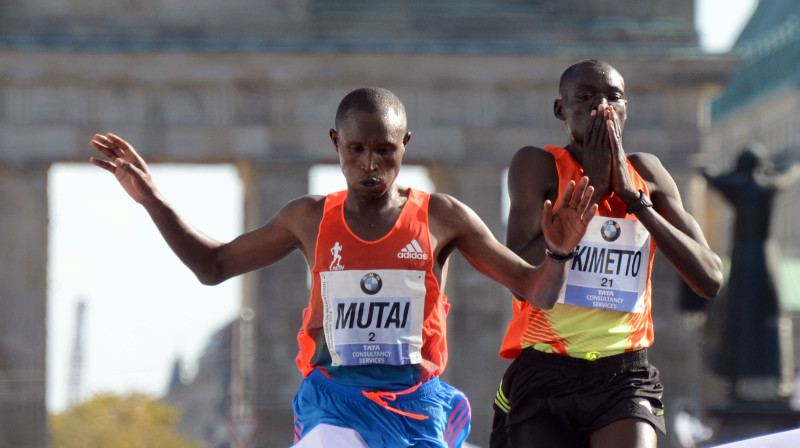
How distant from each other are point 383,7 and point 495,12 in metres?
1.65

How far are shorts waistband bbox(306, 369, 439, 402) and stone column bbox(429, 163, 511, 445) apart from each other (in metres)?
16.5

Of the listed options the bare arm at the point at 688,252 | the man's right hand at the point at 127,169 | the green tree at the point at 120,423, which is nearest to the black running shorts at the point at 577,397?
the bare arm at the point at 688,252

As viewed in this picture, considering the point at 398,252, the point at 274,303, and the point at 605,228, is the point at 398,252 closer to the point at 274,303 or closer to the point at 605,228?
the point at 605,228

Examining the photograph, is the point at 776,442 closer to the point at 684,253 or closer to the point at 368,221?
the point at 684,253

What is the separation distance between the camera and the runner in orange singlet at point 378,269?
516 cm

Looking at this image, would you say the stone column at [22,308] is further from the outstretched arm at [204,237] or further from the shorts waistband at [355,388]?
the shorts waistband at [355,388]

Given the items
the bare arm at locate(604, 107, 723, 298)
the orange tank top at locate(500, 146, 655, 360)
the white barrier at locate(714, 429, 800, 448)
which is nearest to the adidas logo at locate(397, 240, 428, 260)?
the orange tank top at locate(500, 146, 655, 360)

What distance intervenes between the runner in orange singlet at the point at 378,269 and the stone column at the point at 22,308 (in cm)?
1678

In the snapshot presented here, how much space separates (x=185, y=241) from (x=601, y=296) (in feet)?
4.88

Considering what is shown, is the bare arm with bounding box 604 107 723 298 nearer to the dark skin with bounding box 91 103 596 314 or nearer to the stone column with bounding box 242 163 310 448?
the dark skin with bounding box 91 103 596 314

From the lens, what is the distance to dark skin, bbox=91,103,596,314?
516cm

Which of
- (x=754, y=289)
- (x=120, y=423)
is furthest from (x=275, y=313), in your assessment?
(x=120, y=423)

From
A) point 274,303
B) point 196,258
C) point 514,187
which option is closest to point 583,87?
point 514,187

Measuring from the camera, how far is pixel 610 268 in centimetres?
565
